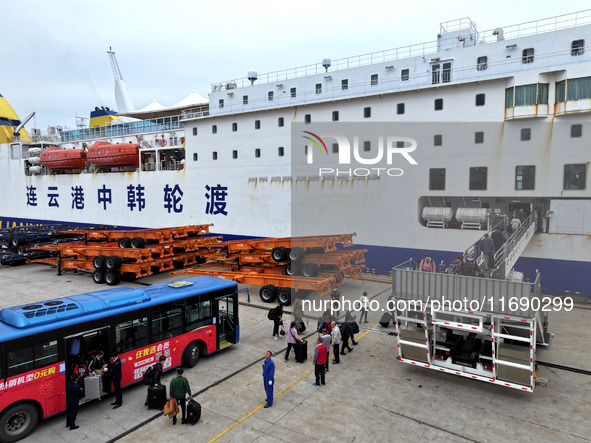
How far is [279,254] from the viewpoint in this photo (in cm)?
1540

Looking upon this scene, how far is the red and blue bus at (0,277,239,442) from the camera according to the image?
6.37 metres

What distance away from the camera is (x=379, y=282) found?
17547 mm

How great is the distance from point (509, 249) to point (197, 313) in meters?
9.08

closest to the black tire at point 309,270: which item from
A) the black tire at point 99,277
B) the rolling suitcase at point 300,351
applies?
the rolling suitcase at point 300,351

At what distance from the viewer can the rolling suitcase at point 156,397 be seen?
7.32m

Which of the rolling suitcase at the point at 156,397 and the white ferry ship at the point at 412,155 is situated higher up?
the white ferry ship at the point at 412,155

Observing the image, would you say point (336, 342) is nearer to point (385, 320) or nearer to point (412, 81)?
point (385, 320)

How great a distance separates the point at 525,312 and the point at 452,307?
1.36 meters

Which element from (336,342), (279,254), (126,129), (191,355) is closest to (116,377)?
(191,355)

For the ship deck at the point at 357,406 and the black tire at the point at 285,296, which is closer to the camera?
the ship deck at the point at 357,406

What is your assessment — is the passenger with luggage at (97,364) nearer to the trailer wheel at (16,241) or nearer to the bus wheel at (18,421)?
the bus wheel at (18,421)

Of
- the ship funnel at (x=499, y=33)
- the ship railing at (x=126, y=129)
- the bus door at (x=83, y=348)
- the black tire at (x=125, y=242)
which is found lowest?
the bus door at (x=83, y=348)

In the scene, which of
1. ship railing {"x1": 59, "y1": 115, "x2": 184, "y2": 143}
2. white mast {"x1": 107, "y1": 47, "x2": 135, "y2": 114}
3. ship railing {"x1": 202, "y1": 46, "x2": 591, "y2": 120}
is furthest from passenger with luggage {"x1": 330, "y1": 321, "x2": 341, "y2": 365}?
white mast {"x1": 107, "y1": 47, "x2": 135, "y2": 114}

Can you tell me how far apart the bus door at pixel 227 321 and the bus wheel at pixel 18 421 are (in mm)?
4203
